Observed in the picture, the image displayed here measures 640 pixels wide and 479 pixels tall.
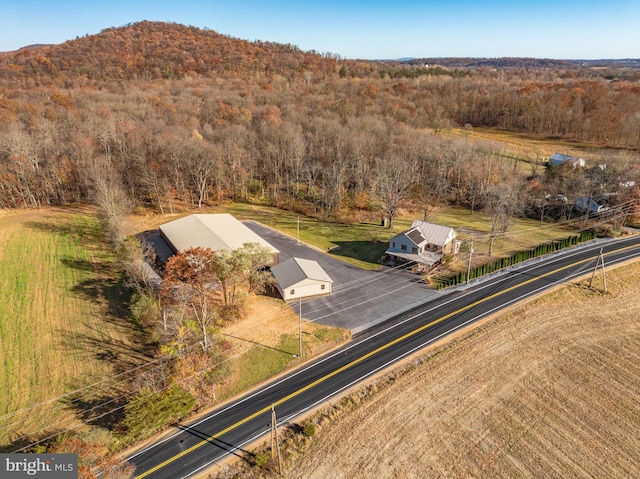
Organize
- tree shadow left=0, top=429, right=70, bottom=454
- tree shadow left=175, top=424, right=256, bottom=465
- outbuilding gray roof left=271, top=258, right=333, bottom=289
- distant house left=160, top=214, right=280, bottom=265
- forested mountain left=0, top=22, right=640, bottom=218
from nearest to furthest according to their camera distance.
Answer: tree shadow left=175, top=424, right=256, bottom=465 < tree shadow left=0, top=429, right=70, bottom=454 < outbuilding gray roof left=271, top=258, right=333, bottom=289 < distant house left=160, top=214, right=280, bottom=265 < forested mountain left=0, top=22, right=640, bottom=218

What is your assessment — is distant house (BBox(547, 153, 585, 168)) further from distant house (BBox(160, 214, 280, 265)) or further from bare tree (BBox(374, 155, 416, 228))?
distant house (BBox(160, 214, 280, 265))

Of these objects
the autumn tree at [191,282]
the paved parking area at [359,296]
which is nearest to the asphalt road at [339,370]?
the paved parking area at [359,296]

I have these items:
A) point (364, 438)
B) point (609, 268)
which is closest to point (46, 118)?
point (364, 438)

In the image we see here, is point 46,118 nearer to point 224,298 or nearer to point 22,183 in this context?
point 22,183

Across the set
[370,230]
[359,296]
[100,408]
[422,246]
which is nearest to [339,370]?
[359,296]

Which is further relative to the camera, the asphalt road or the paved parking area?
the paved parking area

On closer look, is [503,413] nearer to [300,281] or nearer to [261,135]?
[300,281]

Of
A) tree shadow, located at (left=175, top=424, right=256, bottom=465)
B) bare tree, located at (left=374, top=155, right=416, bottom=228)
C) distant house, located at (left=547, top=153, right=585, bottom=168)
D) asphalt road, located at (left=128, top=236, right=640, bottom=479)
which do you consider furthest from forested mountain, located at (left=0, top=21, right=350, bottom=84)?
tree shadow, located at (left=175, top=424, right=256, bottom=465)
